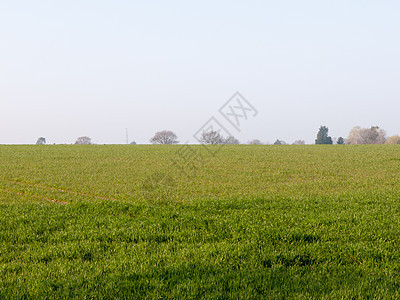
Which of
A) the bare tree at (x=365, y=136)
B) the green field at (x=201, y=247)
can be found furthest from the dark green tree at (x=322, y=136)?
the green field at (x=201, y=247)

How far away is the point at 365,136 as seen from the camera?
155125mm

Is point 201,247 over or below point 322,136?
below

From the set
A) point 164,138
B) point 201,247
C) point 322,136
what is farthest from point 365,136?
point 201,247

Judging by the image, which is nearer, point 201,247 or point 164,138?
point 201,247

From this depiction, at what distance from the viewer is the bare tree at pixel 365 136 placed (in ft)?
505

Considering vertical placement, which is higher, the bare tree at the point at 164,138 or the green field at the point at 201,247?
the bare tree at the point at 164,138

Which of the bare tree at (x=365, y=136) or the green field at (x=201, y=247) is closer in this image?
the green field at (x=201, y=247)

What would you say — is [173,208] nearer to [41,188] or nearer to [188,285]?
[188,285]

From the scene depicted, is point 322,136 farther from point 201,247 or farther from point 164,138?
point 201,247

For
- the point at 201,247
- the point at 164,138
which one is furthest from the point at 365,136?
the point at 201,247

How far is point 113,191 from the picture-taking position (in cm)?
1738

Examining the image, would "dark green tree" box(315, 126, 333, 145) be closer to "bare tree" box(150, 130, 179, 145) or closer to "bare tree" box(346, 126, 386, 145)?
"bare tree" box(346, 126, 386, 145)

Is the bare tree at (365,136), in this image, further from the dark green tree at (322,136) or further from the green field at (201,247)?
the green field at (201,247)

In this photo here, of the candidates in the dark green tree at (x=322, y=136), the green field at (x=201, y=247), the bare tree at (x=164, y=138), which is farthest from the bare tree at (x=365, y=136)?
the green field at (x=201, y=247)
